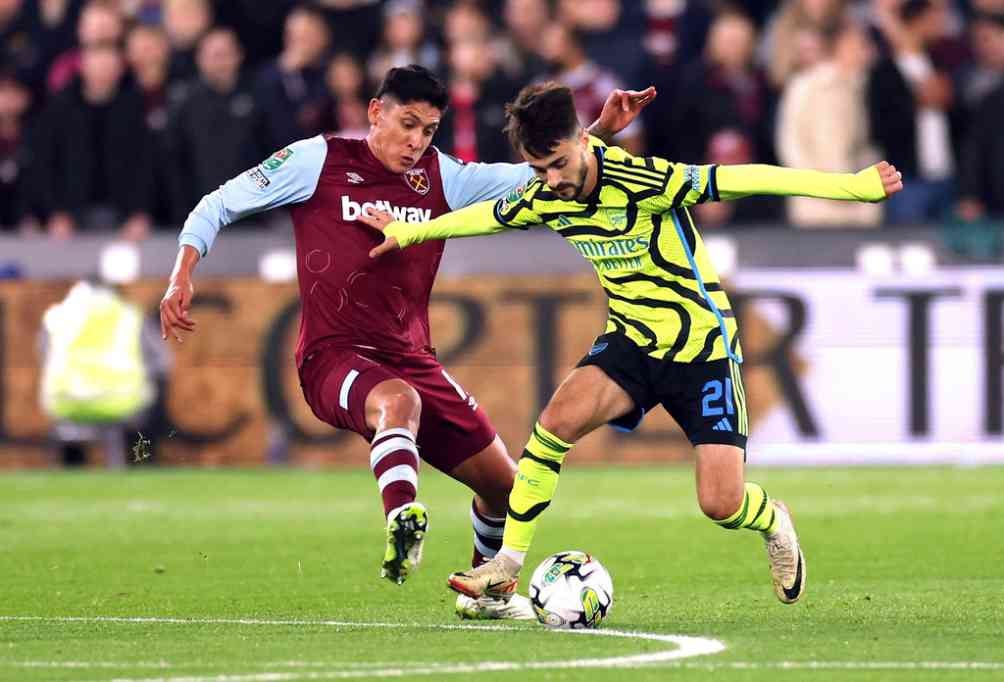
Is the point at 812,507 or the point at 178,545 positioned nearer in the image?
the point at 178,545

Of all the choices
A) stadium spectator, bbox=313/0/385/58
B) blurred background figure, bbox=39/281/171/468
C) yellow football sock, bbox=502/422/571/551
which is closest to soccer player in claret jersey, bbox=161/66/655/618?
yellow football sock, bbox=502/422/571/551

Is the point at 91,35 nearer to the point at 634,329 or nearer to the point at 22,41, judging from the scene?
the point at 22,41

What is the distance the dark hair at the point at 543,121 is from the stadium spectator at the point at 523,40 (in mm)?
9122

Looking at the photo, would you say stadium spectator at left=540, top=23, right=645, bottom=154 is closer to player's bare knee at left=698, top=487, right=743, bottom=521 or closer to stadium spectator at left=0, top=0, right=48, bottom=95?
stadium spectator at left=0, top=0, right=48, bottom=95

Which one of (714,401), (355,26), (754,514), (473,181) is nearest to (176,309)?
(473,181)

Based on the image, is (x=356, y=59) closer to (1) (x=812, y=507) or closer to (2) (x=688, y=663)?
(1) (x=812, y=507)

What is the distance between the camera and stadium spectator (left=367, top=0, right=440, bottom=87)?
17.4 meters

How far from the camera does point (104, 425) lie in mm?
16922

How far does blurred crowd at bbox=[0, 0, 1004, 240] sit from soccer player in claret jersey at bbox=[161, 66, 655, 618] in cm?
733

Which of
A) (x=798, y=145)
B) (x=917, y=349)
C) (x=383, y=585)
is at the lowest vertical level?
(x=383, y=585)

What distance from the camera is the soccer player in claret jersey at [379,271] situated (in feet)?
28.9

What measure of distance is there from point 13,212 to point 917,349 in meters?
Answer: 7.29

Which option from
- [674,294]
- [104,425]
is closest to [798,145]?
[104,425]

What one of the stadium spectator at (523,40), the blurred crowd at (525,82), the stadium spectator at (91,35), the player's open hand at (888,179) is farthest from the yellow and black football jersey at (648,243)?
the stadium spectator at (91,35)
